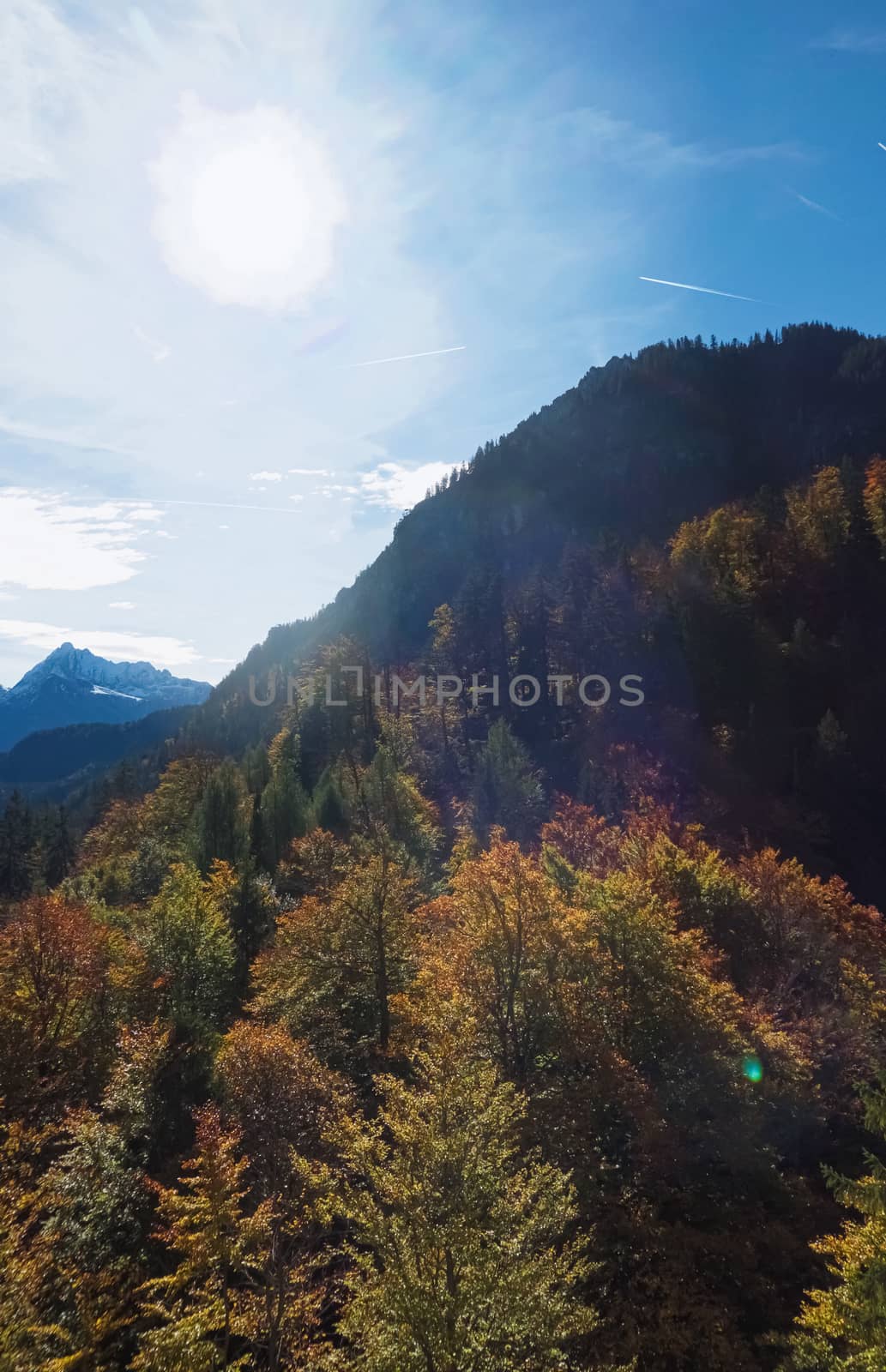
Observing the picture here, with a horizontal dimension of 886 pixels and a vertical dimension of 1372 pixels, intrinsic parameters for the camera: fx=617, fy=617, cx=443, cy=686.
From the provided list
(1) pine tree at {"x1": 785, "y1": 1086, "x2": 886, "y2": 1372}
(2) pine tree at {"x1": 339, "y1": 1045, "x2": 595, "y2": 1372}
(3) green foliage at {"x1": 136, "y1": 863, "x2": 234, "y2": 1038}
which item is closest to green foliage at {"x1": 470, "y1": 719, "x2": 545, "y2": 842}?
(3) green foliage at {"x1": 136, "y1": 863, "x2": 234, "y2": 1038}

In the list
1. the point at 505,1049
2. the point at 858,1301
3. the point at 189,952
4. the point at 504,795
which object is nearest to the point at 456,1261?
the point at 858,1301

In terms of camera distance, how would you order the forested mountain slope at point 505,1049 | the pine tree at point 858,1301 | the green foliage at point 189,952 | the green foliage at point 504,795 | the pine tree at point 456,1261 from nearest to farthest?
the pine tree at point 456,1261, the pine tree at point 858,1301, the forested mountain slope at point 505,1049, the green foliage at point 189,952, the green foliage at point 504,795

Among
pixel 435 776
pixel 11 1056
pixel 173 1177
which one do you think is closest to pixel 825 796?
pixel 435 776

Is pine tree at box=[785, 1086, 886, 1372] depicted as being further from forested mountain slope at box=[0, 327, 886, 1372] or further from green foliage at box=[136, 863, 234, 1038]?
green foliage at box=[136, 863, 234, 1038]

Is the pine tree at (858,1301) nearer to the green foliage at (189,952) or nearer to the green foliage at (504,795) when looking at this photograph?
the green foliage at (189,952)

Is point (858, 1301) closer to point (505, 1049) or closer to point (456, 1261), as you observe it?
point (456, 1261)

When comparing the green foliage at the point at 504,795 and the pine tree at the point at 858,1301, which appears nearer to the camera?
the pine tree at the point at 858,1301

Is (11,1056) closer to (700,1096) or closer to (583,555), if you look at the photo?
(700,1096)

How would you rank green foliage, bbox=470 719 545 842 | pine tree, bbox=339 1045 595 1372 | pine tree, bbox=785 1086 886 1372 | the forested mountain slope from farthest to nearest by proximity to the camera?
green foliage, bbox=470 719 545 842
the forested mountain slope
pine tree, bbox=785 1086 886 1372
pine tree, bbox=339 1045 595 1372

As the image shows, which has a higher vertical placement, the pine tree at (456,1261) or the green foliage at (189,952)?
the pine tree at (456,1261)

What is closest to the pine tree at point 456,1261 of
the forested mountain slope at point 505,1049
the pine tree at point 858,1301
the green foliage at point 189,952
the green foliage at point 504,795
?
the forested mountain slope at point 505,1049

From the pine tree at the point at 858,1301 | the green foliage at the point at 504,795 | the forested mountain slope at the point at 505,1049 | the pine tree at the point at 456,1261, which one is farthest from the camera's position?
the green foliage at the point at 504,795
